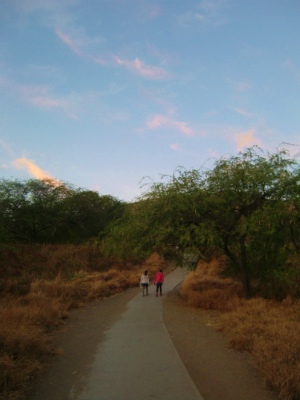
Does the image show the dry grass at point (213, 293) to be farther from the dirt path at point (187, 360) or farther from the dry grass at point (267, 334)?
the dirt path at point (187, 360)

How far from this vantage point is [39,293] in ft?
52.1

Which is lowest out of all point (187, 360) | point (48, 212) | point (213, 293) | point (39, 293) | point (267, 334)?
point (187, 360)

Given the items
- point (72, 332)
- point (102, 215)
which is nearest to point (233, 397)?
point (72, 332)

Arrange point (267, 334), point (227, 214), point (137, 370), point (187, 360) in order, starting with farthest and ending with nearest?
point (227, 214) → point (267, 334) → point (187, 360) → point (137, 370)

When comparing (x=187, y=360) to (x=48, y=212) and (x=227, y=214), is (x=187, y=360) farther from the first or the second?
(x=48, y=212)

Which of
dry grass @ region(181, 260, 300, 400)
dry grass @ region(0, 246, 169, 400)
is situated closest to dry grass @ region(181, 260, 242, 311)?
dry grass @ region(181, 260, 300, 400)

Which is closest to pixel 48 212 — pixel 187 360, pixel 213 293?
pixel 213 293

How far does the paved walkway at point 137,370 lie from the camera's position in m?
5.64

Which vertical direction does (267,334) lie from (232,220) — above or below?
below

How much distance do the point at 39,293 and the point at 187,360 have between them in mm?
9868

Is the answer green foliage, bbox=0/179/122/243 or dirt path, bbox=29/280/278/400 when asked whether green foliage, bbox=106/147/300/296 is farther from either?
green foliage, bbox=0/179/122/243

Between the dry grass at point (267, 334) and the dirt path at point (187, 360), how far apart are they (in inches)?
11.1

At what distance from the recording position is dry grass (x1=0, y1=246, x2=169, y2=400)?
6.80 metres

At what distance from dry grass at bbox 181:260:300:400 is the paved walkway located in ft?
4.89
